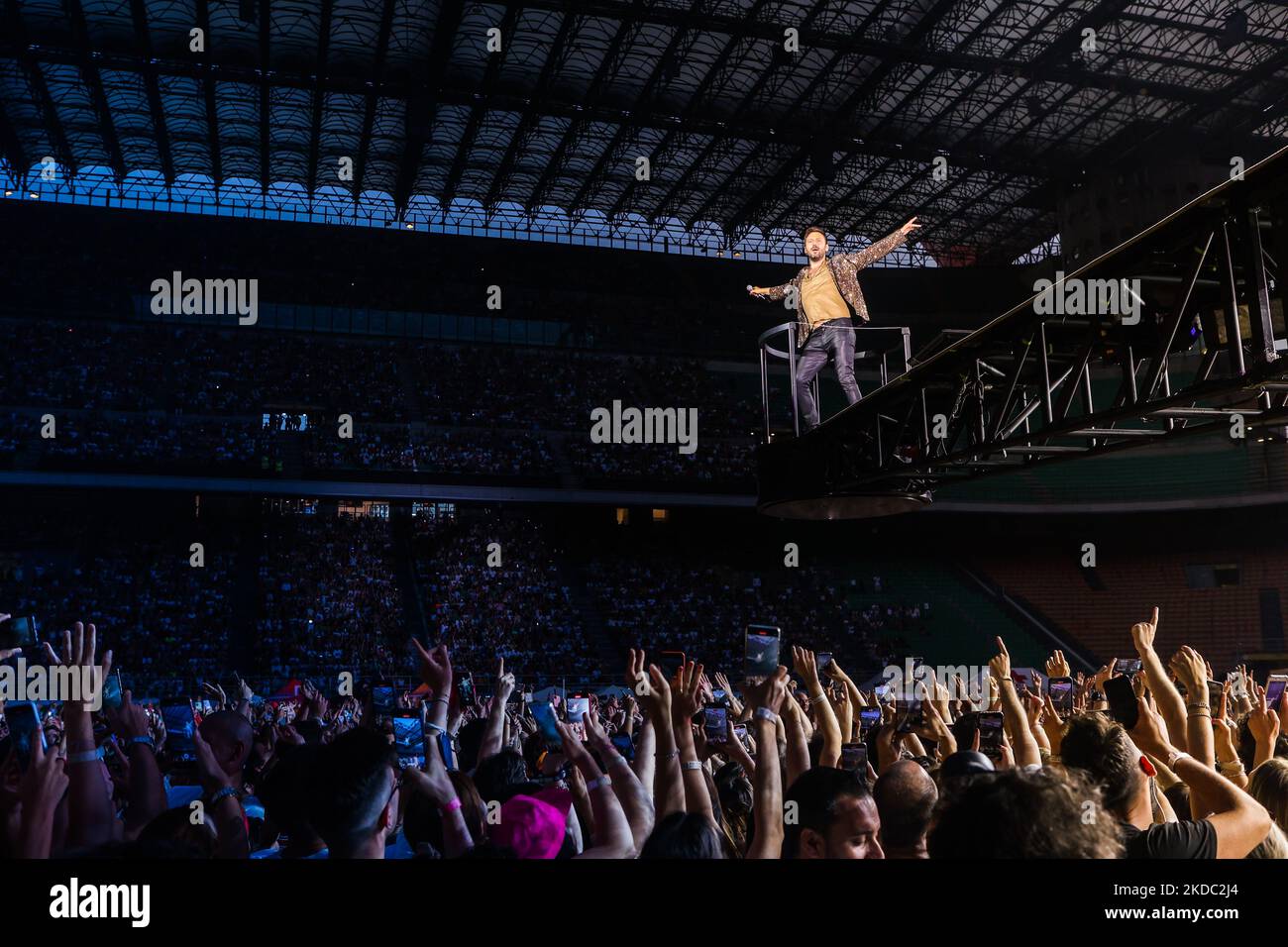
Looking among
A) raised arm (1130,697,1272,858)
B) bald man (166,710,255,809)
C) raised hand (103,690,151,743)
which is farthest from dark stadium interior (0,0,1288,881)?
raised arm (1130,697,1272,858)

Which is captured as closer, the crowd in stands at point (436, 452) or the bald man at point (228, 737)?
the bald man at point (228, 737)

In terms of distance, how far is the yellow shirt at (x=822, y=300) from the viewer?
8672 millimetres

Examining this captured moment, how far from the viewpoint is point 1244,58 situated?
2303 centimetres

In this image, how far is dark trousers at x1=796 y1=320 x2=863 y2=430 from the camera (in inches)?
339

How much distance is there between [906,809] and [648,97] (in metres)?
23.2

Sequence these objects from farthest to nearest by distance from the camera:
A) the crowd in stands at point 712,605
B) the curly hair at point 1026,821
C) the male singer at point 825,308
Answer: the crowd in stands at point 712,605 → the male singer at point 825,308 → the curly hair at point 1026,821

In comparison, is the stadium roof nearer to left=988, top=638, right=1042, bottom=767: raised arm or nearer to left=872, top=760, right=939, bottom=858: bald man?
left=988, top=638, right=1042, bottom=767: raised arm

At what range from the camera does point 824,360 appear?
8.99 m

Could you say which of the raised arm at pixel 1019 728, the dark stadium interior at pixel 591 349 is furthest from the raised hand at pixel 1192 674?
the dark stadium interior at pixel 591 349

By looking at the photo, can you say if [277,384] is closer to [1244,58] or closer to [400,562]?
[400,562]

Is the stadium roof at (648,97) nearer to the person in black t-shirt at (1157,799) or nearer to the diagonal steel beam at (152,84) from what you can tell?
the diagonal steel beam at (152,84)

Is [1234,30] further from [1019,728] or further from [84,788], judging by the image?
[84,788]

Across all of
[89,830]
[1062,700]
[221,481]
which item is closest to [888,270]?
[221,481]

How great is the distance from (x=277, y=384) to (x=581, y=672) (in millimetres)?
13842
